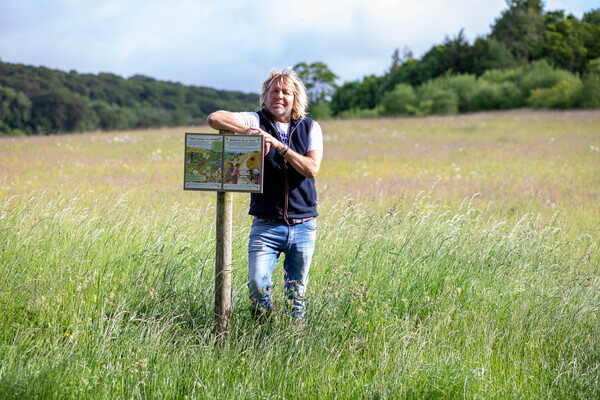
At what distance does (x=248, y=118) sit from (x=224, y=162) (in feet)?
1.47

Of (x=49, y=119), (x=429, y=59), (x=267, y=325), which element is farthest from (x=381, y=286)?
(x=429, y=59)

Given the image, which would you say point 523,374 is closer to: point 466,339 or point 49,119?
point 466,339

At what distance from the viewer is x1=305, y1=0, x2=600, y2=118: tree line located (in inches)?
1917

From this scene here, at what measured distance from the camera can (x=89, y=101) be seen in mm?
38969

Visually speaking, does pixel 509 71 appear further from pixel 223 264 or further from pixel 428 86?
pixel 223 264

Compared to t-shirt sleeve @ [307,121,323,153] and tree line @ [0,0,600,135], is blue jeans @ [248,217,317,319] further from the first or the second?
tree line @ [0,0,600,135]

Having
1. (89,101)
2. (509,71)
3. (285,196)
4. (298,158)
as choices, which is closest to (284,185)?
(285,196)

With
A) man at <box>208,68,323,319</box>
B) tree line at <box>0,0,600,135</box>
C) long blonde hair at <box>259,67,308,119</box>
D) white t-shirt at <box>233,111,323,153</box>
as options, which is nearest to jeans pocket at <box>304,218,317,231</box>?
man at <box>208,68,323,319</box>

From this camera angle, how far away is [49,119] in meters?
26.2

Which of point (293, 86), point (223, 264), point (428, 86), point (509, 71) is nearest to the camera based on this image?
point (223, 264)

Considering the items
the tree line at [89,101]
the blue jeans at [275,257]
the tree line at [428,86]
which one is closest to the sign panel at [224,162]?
the blue jeans at [275,257]

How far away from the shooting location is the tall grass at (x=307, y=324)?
9.78ft

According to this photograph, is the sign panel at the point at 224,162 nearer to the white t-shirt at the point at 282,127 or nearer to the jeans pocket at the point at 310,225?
the white t-shirt at the point at 282,127

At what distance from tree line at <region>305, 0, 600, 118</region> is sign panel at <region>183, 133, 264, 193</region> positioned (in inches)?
1735
